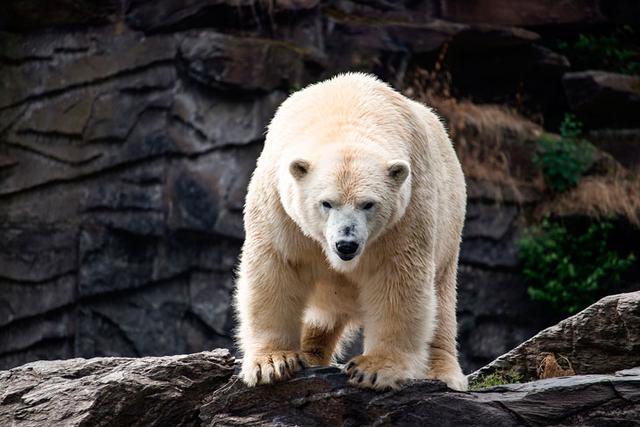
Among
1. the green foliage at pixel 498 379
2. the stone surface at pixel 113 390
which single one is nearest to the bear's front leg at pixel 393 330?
the stone surface at pixel 113 390

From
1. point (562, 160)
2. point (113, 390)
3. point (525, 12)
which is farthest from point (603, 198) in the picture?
point (113, 390)

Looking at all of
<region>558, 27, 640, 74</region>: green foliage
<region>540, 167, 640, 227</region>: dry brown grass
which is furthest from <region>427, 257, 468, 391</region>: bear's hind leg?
<region>558, 27, 640, 74</region>: green foliage

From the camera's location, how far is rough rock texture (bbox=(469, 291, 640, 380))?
5.43 m

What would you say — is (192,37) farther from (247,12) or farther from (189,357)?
(189,357)

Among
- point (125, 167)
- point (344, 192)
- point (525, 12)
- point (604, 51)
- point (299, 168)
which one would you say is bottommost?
point (344, 192)

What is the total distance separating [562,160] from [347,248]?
24.3ft

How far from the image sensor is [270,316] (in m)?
5.09

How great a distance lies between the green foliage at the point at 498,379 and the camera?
19.1 feet

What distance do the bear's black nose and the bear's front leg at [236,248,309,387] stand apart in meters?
0.54

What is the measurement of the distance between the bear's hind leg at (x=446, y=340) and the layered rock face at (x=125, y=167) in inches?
181

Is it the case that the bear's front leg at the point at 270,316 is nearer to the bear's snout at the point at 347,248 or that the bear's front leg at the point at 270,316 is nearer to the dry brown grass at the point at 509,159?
the bear's snout at the point at 347,248

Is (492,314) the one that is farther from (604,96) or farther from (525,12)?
(525,12)

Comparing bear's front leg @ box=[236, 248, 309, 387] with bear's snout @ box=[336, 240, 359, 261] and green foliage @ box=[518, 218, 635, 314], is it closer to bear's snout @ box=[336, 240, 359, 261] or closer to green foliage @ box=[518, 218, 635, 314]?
bear's snout @ box=[336, 240, 359, 261]

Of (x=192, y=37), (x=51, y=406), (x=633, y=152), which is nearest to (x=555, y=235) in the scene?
(x=633, y=152)
